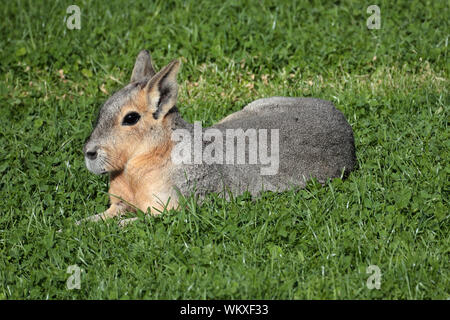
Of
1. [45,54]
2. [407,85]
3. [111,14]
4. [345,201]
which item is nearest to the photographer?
[345,201]

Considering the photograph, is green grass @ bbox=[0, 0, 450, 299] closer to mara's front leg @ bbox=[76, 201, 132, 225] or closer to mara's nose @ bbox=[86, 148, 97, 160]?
mara's front leg @ bbox=[76, 201, 132, 225]

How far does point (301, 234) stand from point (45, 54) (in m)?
3.91

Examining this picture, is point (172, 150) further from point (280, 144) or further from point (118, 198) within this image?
point (280, 144)

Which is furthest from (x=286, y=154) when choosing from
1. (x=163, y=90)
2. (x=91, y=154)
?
(x=91, y=154)

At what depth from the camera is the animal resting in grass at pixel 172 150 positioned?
15.4ft

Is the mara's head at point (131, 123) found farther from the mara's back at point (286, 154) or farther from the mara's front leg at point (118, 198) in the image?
the mara's back at point (286, 154)

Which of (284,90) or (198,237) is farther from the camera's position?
(284,90)

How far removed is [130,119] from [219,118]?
1.56 m

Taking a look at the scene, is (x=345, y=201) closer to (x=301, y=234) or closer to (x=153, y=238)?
(x=301, y=234)

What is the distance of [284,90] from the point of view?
21.3 feet

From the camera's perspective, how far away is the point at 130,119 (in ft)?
15.4

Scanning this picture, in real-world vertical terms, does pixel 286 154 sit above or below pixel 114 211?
above

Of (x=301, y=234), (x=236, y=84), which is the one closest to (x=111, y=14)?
(x=236, y=84)

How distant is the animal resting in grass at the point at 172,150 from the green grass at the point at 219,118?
16 cm
